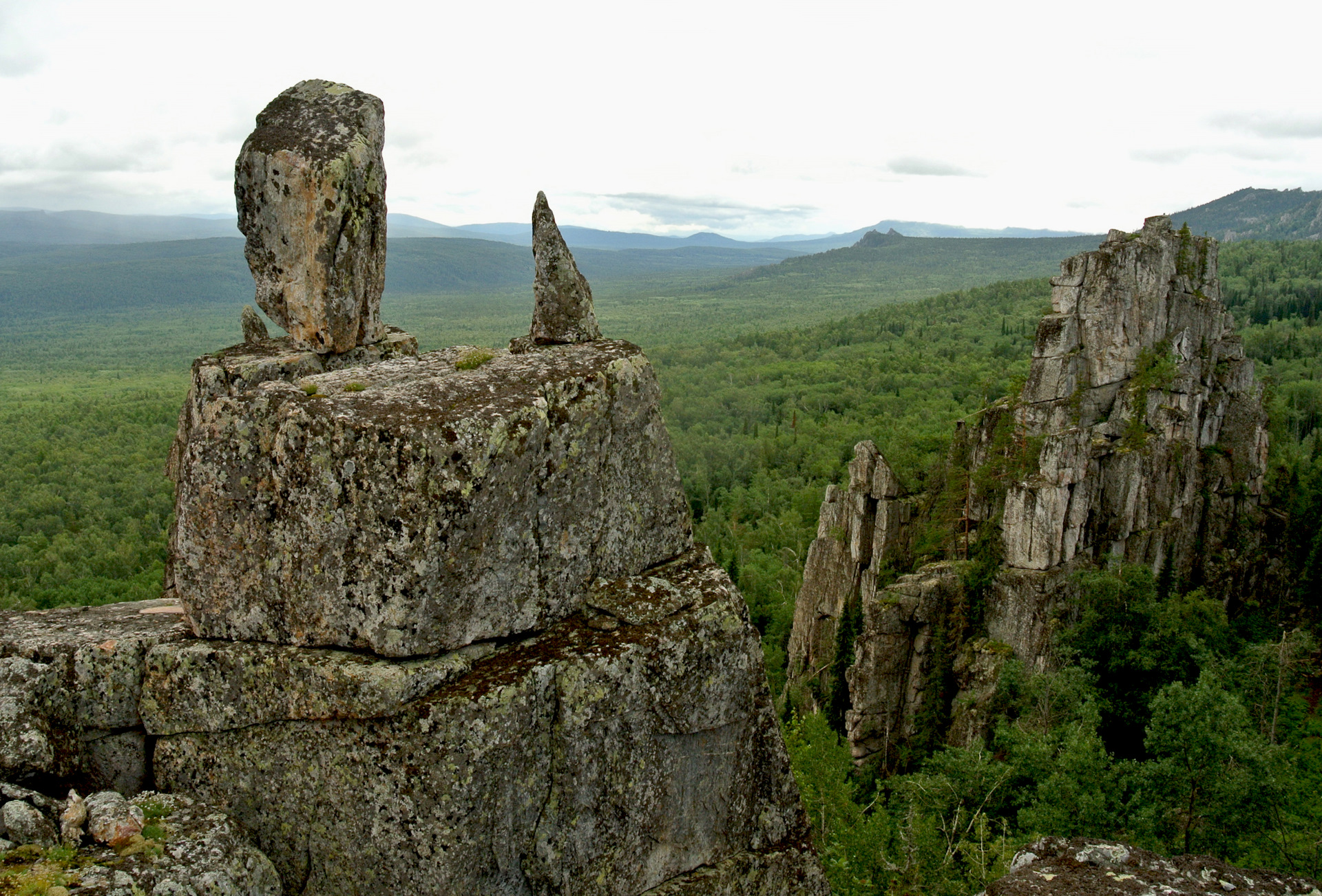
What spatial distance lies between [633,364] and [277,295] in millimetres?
5083

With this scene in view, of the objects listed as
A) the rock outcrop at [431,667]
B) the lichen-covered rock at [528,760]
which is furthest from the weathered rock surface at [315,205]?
the lichen-covered rock at [528,760]

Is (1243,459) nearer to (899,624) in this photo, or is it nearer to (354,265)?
(899,624)

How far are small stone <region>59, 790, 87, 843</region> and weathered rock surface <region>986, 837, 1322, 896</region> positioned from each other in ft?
22.6

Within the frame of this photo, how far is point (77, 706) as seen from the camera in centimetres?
735

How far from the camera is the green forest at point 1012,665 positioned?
21906 millimetres

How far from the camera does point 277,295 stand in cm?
1062

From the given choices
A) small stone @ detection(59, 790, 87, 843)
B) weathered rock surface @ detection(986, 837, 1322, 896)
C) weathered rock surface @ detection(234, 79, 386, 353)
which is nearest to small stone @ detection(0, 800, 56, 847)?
small stone @ detection(59, 790, 87, 843)

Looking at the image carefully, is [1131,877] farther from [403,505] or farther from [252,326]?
[252,326]

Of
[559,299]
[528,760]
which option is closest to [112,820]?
[528,760]

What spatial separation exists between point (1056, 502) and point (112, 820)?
33.0 m

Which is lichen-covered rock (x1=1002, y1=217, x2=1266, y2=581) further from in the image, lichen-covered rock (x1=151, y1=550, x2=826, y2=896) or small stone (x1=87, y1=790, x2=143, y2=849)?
small stone (x1=87, y1=790, x2=143, y2=849)

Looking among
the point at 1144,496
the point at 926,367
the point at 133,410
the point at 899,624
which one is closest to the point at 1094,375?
the point at 1144,496

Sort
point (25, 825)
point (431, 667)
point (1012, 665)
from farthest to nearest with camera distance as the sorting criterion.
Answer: point (1012, 665)
point (431, 667)
point (25, 825)

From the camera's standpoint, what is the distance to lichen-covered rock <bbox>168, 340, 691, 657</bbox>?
6.81 metres
